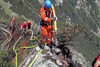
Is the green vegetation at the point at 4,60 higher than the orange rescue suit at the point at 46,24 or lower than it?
lower

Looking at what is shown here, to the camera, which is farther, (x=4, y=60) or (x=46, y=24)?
(x=4, y=60)

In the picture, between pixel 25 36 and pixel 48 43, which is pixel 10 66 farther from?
pixel 25 36

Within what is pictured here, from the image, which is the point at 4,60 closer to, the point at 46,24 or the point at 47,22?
the point at 46,24

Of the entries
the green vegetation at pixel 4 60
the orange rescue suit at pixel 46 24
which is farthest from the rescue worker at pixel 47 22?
the green vegetation at pixel 4 60

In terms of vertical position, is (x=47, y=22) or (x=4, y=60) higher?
(x=47, y=22)

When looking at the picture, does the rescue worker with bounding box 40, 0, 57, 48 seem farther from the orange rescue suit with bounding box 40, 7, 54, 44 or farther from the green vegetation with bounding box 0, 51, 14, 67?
the green vegetation with bounding box 0, 51, 14, 67

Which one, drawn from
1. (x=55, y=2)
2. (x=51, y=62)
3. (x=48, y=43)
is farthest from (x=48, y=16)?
(x=55, y=2)

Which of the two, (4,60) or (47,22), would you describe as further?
(4,60)

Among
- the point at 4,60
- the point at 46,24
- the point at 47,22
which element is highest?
the point at 47,22

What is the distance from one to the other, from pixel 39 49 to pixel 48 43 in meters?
0.78

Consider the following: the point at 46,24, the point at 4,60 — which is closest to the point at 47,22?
the point at 46,24

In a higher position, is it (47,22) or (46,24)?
(47,22)

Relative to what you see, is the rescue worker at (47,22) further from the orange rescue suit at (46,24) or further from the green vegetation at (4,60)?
the green vegetation at (4,60)

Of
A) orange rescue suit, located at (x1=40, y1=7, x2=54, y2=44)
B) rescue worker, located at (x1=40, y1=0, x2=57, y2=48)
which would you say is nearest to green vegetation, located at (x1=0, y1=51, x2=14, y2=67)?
rescue worker, located at (x1=40, y1=0, x2=57, y2=48)
